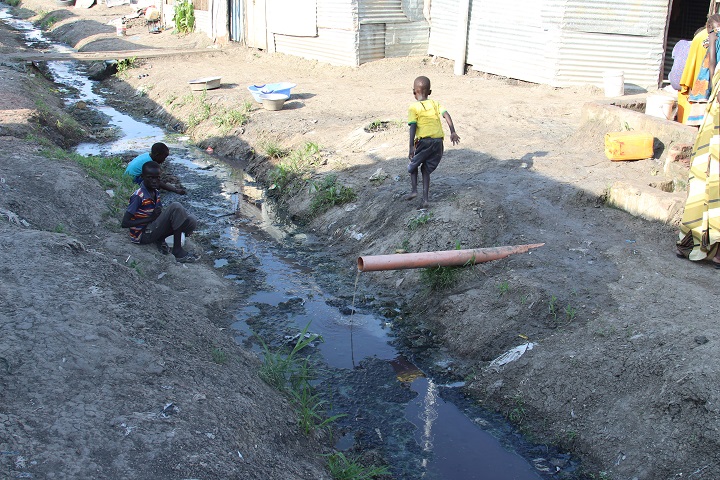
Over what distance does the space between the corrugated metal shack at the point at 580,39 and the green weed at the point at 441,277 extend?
7.03 m

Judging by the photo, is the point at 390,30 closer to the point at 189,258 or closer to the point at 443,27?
the point at 443,27

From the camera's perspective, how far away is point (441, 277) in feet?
19.2

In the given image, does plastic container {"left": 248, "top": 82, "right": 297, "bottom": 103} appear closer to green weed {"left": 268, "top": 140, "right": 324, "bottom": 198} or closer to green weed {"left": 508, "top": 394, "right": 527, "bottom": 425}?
green weed {"left": 268, "top": 140, "right": 324, "bottom": 198}

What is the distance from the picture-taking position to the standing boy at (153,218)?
6.03 meters

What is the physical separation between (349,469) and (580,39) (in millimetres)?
9726

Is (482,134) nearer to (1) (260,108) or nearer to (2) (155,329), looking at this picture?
(1) (260,108)

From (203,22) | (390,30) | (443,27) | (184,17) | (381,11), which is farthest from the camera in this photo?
(184,17)

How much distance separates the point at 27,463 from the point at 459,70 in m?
12.1

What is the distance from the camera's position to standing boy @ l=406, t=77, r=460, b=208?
21.1 feet

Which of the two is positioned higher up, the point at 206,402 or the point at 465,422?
the point at 206,402

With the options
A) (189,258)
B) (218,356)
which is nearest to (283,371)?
(218,356)

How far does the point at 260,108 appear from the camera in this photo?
12016 mm

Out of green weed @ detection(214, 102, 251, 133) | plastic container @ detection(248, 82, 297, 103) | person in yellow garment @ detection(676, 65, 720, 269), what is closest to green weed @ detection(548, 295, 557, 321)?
person in yellow garment @ detection(676, 65, 720, 269)

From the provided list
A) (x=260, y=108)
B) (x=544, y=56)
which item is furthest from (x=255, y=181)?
(x=544, y=56)
